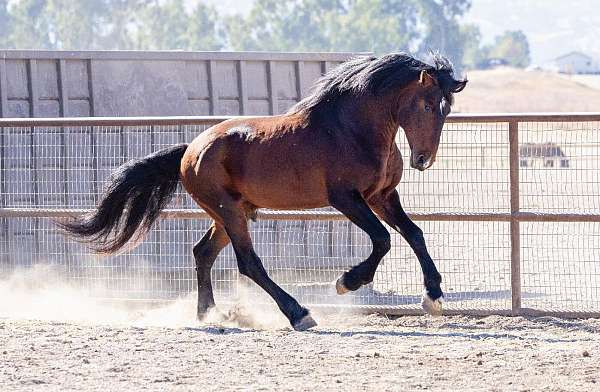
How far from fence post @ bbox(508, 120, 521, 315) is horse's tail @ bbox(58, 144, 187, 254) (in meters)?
2.42

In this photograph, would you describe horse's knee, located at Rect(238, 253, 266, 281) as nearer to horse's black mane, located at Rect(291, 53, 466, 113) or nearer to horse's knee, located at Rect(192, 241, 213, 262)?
horse's knee, located at Rect(192, 241, 213, 262)

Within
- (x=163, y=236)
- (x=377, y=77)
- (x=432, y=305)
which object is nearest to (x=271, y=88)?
(x=163, y=236)

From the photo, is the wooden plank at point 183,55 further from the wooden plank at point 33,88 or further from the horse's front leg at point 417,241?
the horse's front leg at point 417,241

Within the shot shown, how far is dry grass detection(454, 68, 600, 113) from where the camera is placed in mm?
76875

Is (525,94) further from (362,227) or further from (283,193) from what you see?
(362,227)

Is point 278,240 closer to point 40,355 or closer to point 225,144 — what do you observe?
point 225,144

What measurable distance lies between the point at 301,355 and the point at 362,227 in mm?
1184

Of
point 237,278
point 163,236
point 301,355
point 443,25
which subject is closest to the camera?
point 301,355

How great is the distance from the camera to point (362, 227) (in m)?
8.11

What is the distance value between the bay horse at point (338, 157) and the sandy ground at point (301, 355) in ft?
1.60

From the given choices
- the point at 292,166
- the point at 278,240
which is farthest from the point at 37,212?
the point at 292,166

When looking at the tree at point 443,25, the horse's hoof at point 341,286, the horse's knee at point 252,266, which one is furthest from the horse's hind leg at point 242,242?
the tree at point 443,25

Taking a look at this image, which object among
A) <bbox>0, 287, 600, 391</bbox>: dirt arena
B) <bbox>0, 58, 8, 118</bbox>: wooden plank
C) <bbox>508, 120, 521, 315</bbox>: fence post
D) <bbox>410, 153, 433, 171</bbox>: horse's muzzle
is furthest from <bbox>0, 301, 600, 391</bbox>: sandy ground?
<bbox>0, 58, 8, 118</bbox>: wooden plank

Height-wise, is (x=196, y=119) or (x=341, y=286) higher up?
(x=196, y=119)
